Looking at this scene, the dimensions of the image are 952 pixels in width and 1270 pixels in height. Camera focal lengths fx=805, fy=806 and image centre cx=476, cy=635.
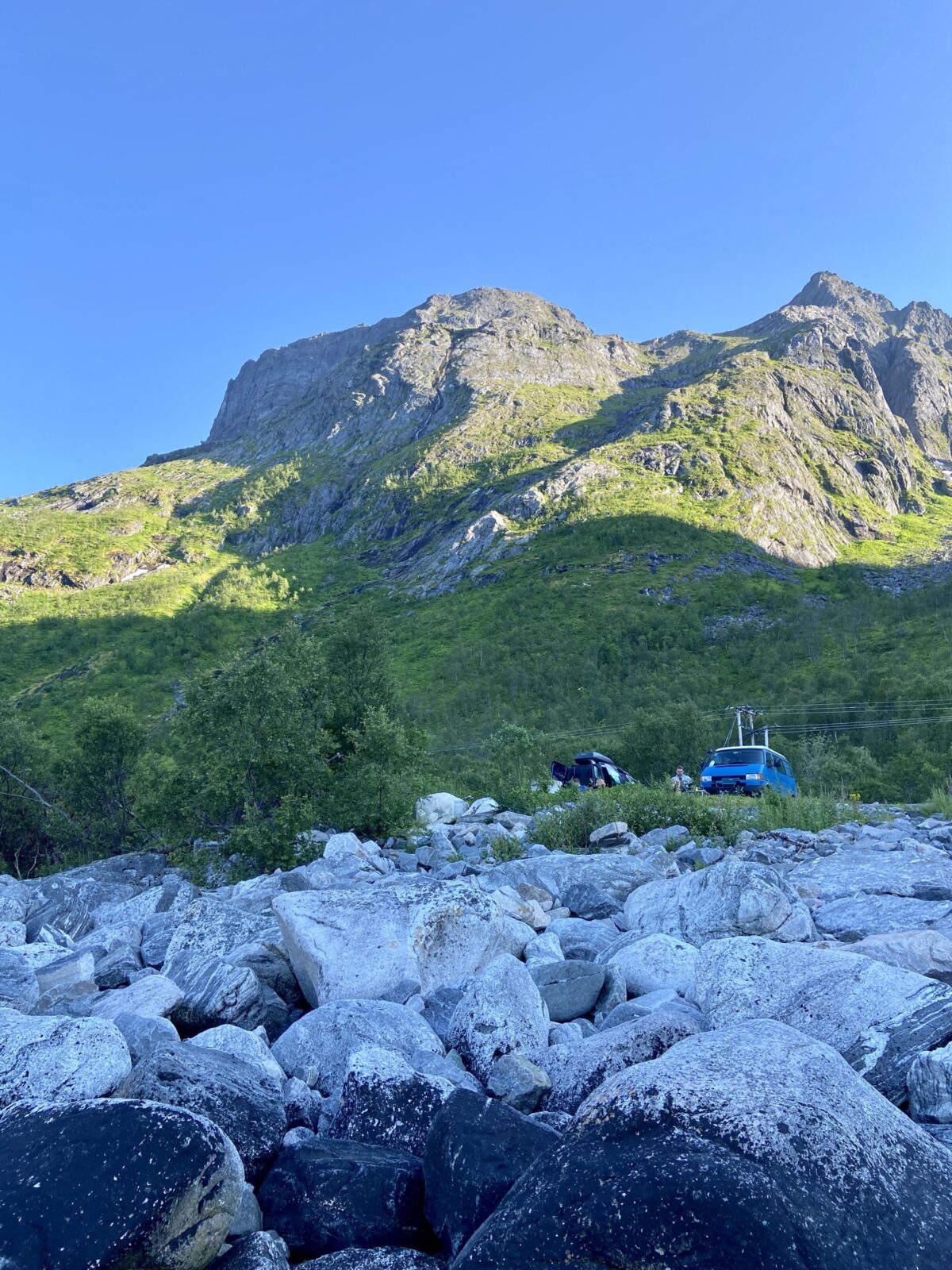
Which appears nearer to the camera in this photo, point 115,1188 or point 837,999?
point 115,1188

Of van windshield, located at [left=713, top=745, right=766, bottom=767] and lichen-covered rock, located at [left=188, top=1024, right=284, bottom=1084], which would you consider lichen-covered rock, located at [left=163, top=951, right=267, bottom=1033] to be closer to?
lichen-covered rock, located at [left=188, top=1024, right=284, bottom=1084]

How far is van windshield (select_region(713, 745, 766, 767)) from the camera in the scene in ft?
75.4

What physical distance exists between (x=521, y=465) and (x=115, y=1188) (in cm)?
13273

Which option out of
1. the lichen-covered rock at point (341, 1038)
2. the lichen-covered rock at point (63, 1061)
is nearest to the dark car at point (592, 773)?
the lichen-covered rock at point (341, 1038)

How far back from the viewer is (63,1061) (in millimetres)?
3465

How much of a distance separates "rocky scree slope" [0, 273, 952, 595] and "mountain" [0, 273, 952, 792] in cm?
56

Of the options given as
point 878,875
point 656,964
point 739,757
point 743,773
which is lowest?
point 743,773

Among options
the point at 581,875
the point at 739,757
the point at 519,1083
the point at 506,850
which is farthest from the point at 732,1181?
the point at 739,757

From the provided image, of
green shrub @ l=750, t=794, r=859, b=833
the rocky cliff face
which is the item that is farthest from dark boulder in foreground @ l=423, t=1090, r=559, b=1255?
the rocky cliff face

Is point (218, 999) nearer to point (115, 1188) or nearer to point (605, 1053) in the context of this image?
point (605, 1053)

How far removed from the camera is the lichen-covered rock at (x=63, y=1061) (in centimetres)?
336

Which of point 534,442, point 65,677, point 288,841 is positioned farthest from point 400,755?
point 534,442

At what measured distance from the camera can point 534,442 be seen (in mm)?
145875

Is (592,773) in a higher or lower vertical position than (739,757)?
lower
